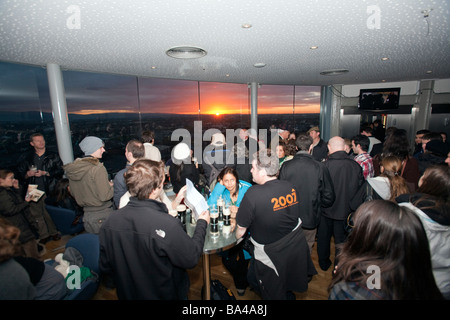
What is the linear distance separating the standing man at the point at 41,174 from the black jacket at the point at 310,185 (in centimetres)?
392

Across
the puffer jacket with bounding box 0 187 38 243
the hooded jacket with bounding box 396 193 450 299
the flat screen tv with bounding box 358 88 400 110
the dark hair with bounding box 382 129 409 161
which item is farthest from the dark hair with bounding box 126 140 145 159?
the flat screen tv with bounding box 358 88 400 110

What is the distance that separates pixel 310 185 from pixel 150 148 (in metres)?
2.74

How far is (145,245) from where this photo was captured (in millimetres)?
1399

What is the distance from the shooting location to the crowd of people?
1.01 metres

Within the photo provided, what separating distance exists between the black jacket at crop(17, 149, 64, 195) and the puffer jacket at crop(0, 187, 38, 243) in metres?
0.75

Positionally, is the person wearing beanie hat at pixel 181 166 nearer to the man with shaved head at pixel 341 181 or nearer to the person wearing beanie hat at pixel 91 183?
the person wearing beanie hat at pixel 91 183

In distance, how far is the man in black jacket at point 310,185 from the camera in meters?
2.55

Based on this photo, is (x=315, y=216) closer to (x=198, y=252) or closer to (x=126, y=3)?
(x=198, y=252)

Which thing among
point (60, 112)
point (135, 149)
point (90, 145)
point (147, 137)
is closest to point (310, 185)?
point (135, 149)

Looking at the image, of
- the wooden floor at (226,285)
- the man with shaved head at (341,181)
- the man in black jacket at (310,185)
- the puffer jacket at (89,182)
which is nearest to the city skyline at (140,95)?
the puffer jacket at (89,182)

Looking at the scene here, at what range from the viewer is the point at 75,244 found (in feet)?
7.29

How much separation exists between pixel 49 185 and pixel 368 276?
15.3 ft

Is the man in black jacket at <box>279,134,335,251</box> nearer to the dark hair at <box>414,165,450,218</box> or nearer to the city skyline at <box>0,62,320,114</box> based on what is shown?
the dark hair at <box>414,165,450,218</box>
